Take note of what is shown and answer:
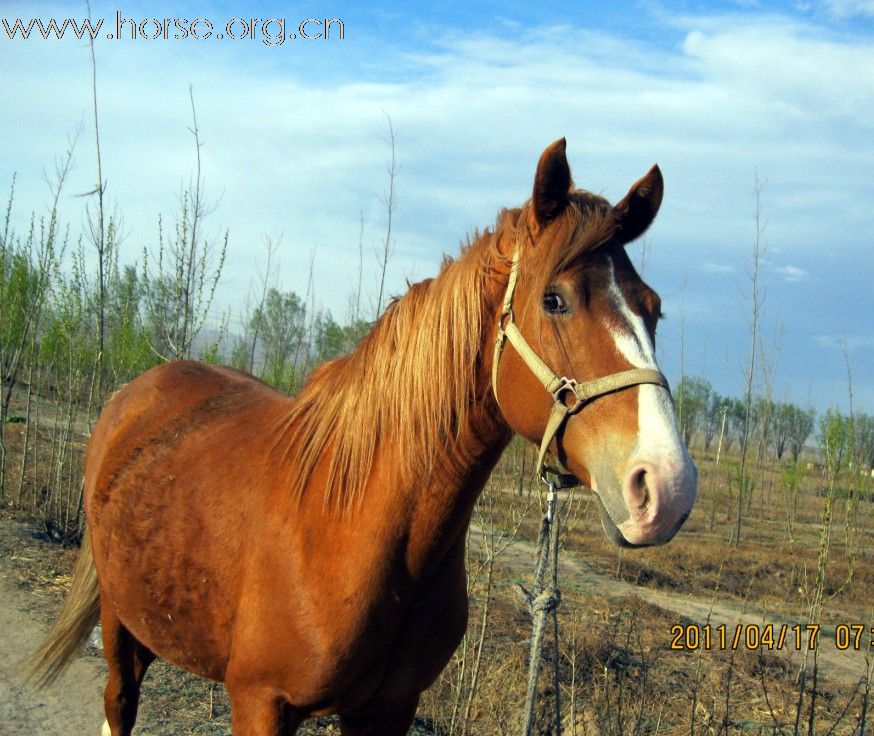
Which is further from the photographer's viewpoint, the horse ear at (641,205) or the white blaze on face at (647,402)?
the horse ear at (641,205)

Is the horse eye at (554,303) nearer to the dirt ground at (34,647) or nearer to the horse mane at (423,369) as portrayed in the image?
the horse mane at (423,369)

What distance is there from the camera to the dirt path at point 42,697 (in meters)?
4.05

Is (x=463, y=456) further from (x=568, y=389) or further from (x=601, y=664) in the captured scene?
(x=601, y=664)

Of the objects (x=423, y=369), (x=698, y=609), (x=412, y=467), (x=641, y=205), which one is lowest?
(x=698, y=609)

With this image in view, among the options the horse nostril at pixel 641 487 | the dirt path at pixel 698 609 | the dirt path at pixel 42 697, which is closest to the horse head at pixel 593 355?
the horse nostril at pixel 641 487

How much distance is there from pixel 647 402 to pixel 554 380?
0.25 metres

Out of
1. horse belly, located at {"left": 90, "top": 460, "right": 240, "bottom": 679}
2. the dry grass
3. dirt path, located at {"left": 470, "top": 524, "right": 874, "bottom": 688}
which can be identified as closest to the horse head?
horse belly, located at {"left": 90, "top": 460, "right": 240, "bottom": 679}

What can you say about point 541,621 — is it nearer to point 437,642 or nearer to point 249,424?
point 437,642

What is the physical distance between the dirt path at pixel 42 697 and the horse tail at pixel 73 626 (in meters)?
0.18

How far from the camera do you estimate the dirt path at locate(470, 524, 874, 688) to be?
8.05 metres

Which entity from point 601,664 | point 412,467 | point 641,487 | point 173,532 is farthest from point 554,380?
point 601,664

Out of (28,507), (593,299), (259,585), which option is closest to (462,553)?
(259,585)

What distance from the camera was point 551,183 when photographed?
6.12 feet

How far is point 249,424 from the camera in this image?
2760 mm
